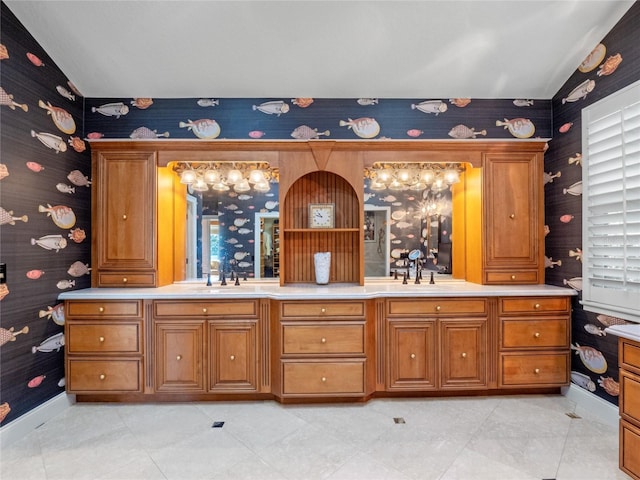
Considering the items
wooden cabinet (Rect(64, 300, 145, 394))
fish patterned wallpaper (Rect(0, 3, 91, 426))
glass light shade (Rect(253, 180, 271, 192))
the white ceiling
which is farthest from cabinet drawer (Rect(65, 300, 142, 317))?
the white ceiling

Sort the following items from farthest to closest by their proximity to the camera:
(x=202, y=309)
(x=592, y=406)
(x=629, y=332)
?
(x=202, y=309)
(x=592, y=406)
(x=629, y=332)

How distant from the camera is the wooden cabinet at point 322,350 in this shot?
2.38m

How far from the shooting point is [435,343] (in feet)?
8.07

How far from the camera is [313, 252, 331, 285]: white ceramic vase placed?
9.23 feet

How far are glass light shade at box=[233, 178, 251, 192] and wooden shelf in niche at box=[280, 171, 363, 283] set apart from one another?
409 millimetres

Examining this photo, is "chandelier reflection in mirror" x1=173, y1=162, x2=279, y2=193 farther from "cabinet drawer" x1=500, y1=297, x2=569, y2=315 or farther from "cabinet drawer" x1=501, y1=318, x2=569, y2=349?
"cabinet drawer" x1=501, y1=318, x2=569, y2=349

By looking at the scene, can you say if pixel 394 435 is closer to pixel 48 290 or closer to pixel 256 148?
pixel 256 148

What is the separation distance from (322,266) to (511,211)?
1742mm

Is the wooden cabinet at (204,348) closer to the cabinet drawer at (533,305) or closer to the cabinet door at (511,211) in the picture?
the cabinet drawer at (533,305)

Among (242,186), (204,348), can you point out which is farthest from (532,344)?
(242,186)

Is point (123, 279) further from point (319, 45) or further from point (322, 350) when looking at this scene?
point (319, 45)

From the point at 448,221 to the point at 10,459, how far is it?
3.63 meters

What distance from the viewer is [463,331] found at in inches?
97.3

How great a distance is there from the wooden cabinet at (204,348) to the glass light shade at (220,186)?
1.14 meters
